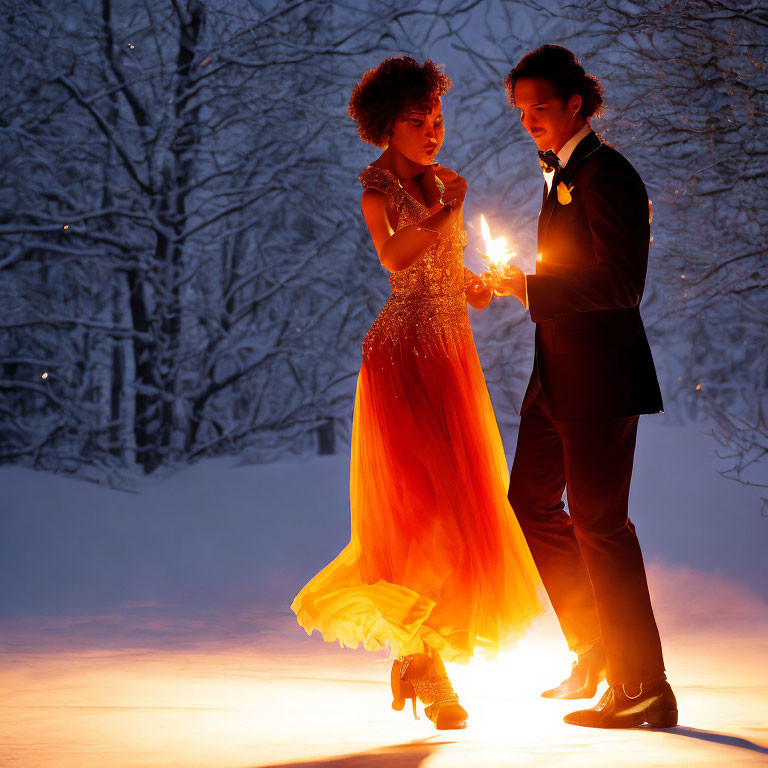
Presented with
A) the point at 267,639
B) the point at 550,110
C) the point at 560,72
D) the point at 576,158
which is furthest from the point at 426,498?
the point at 267,639

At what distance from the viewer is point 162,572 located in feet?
20.5

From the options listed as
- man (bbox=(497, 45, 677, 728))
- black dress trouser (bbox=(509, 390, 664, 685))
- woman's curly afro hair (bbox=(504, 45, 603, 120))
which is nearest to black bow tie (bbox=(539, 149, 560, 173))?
man (bbox=(497, 45, 677, 728))

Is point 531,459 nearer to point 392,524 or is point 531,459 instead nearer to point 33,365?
point 392,524

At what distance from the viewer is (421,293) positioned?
321 centimetres

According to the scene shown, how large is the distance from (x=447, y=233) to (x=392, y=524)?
0.92 meters

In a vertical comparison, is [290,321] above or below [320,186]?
below

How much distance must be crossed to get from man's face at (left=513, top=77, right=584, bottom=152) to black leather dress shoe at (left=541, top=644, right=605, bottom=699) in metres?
1.58

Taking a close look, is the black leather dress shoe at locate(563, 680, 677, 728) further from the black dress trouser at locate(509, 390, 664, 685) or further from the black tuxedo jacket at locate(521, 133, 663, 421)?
the black tuxedo jacket at locate(521, 133, 663, 421)

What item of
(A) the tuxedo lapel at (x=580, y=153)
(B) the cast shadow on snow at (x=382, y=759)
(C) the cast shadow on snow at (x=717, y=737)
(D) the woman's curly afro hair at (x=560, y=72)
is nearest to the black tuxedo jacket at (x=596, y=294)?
(A) the tuxedo lapel at (x=580, y=153)

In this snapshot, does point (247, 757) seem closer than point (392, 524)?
Yes

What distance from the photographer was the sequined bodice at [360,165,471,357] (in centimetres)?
318

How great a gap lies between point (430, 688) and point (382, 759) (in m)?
0.43

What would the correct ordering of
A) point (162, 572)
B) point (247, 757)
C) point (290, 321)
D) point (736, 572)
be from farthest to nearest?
point (290, 321)
point (162, 572)
point (736, 572)
point (247, 757)

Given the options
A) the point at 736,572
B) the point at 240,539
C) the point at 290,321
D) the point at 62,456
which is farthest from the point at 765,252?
the point at 62,456
